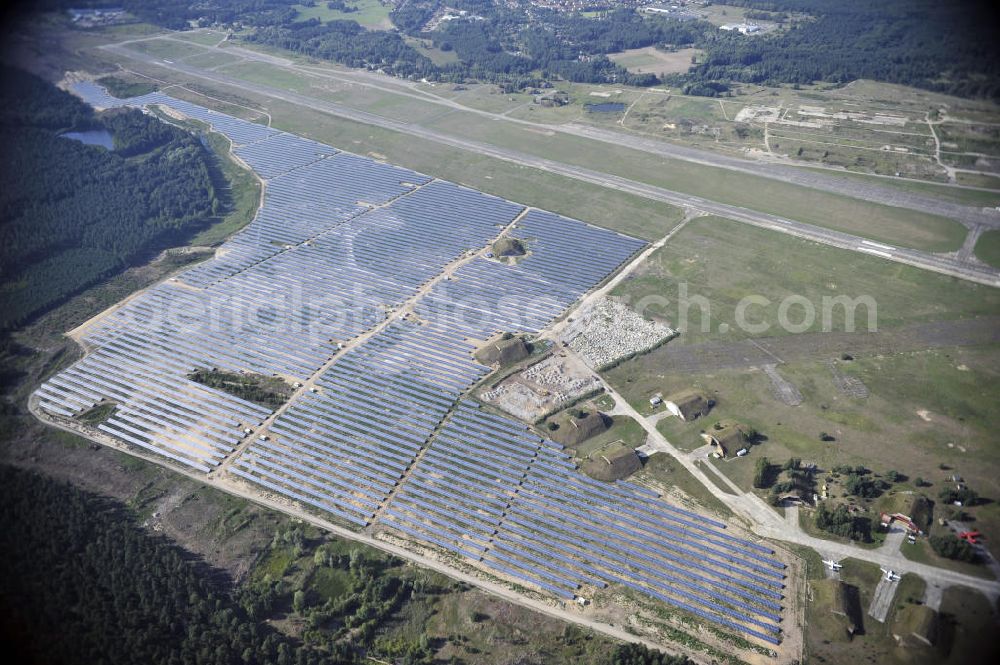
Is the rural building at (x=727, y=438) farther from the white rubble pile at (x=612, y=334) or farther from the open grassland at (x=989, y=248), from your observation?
the open grassland at (x=989, y=248)

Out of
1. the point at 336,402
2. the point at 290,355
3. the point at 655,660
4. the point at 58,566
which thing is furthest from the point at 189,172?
the point at 655,660

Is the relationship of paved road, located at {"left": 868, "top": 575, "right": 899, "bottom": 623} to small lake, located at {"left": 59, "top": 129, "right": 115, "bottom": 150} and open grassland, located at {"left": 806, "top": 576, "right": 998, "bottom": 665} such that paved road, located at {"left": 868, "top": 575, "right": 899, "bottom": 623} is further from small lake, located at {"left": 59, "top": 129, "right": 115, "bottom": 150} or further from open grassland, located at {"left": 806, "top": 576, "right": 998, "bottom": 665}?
small lake, located at {"left": 59, "top": 129, "right": 115, "bottom": 150}


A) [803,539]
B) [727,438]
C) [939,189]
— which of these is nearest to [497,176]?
[727,438]

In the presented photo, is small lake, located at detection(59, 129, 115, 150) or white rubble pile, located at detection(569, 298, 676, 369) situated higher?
small lake, located at detection(59, 129, 115, 150)

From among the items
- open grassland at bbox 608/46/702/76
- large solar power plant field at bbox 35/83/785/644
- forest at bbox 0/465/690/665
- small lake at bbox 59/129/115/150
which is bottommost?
forest at bbox 0/465/690/665

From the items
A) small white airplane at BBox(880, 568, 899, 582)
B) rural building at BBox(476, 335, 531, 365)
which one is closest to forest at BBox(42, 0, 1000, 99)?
rural building at BBox(476, 335, 531, 365)

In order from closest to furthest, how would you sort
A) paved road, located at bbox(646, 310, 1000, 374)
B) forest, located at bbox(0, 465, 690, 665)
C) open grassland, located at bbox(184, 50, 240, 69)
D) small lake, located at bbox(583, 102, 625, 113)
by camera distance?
forest, located at bbox(0, 465, 690, 665), paved road, located at bbox(646, 310, 1000, 374), small lake, located at bbox(583, 102, 625, 113), open grassland, located at bbox(184, 50, 240, 69)

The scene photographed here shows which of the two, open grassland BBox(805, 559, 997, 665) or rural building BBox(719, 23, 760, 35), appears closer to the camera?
open grassland BBox(805, 559, 997, 665)
